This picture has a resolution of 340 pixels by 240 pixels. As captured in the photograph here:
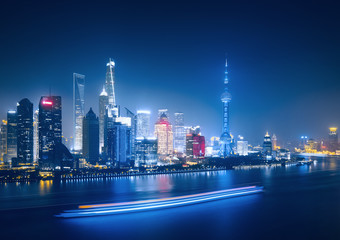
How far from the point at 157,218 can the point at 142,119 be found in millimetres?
85824

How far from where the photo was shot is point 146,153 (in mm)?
70625

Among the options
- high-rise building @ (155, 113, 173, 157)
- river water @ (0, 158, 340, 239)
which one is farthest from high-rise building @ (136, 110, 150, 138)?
river water @ (0, 158, 340, 239)

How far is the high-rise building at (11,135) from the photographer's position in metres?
78.5

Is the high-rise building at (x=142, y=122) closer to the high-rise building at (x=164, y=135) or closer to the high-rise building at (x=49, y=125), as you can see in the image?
the high-rise building at (x=164, y=135)

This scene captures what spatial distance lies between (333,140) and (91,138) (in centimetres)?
11983

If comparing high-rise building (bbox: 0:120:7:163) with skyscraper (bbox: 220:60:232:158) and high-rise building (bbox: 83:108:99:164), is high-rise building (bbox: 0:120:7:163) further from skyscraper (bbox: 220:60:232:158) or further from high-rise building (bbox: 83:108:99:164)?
skyscraper (bbox: 220:60:232:158)

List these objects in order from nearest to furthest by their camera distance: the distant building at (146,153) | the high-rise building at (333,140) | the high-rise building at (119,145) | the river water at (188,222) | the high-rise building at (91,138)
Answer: the river water at (188,222), the high-rise building at (119,145), the distant building at (146,153), the high-rise building at (91,138), the high-rise building at (333,140)

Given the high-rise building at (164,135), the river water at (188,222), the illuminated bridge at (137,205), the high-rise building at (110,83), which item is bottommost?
the river water at (188,222)

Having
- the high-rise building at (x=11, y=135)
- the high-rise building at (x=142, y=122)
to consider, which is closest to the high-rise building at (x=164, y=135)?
the high-rise building at (x=142, y=122)

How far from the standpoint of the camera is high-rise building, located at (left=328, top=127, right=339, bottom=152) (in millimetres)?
138000

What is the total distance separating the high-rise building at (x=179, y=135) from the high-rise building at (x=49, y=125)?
5618 cm

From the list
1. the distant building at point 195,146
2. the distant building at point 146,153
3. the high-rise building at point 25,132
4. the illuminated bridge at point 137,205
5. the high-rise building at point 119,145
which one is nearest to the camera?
the illuminated bridge at point 137,205

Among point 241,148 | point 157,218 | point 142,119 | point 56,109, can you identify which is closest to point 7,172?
point 56,109

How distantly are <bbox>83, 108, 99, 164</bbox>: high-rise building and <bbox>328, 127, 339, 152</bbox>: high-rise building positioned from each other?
11438 centimetres
